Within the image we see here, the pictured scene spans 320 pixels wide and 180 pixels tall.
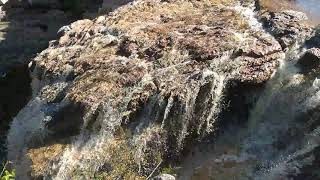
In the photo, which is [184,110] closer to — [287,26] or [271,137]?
[271,137]

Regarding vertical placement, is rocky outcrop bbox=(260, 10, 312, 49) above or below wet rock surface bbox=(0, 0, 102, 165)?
above

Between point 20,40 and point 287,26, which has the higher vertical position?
point 287,26

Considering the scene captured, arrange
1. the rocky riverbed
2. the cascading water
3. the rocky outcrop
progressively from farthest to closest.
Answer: the rocky outcrop < the rocky riverbed < the cascading water

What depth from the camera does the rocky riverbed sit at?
10.3m

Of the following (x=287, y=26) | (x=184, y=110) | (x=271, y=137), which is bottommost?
(x=271, y=137)

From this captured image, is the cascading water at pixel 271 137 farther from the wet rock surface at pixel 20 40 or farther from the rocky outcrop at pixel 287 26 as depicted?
the wet rock surface at pixel 20 40

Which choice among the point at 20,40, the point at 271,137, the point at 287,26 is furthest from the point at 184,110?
the point at 20,40

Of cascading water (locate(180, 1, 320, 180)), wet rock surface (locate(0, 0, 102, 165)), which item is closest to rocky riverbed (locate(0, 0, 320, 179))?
cascading water (locate(180, 1, 320, 180))

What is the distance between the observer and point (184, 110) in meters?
10.6

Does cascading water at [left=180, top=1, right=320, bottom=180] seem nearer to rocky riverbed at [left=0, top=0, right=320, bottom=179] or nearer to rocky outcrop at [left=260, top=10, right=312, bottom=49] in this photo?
rocky riverbed at [left=0, top=0, right=320, bottom=179]

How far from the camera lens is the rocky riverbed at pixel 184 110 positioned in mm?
10305

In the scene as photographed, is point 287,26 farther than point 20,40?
No

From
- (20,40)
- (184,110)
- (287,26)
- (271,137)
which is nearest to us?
(271,137)

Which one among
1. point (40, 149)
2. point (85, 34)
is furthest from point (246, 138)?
point (85, 34)
